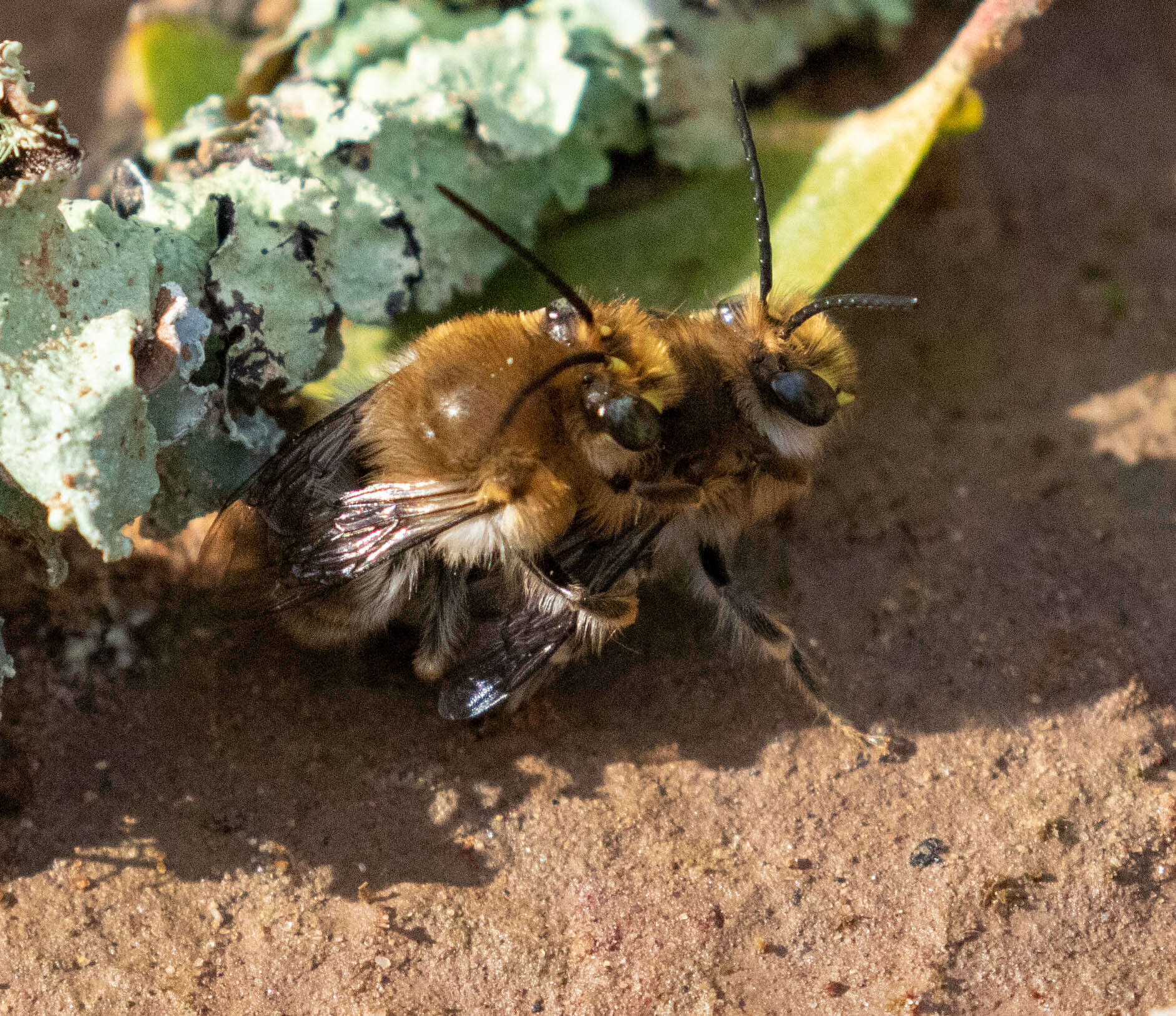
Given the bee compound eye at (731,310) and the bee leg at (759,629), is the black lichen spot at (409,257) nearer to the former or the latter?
the bee compound eye at (731,310)

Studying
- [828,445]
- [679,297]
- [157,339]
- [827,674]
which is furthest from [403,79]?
Result: [827,674]

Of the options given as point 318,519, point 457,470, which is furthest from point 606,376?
point 318,519

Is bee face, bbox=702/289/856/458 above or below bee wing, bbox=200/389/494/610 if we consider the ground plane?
below

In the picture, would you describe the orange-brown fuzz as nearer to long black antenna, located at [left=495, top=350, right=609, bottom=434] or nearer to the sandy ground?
long black antenna, located at [left=495, top=350, right=609, bottom=434]

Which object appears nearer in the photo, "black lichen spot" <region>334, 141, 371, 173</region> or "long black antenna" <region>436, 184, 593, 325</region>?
"long black antenna" <region>436, 184, 593, 325</region>

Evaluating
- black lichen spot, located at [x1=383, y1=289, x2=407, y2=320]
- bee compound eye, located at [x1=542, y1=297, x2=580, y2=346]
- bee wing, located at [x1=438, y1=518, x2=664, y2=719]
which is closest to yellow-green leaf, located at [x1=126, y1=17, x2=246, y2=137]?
black lichen spot, located at [x1=383, y1=289, x2=407, y2=320]

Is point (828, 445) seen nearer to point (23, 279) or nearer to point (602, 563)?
point (602, 563)

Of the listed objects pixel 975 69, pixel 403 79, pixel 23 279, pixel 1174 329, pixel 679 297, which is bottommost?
pixel 1174 329
